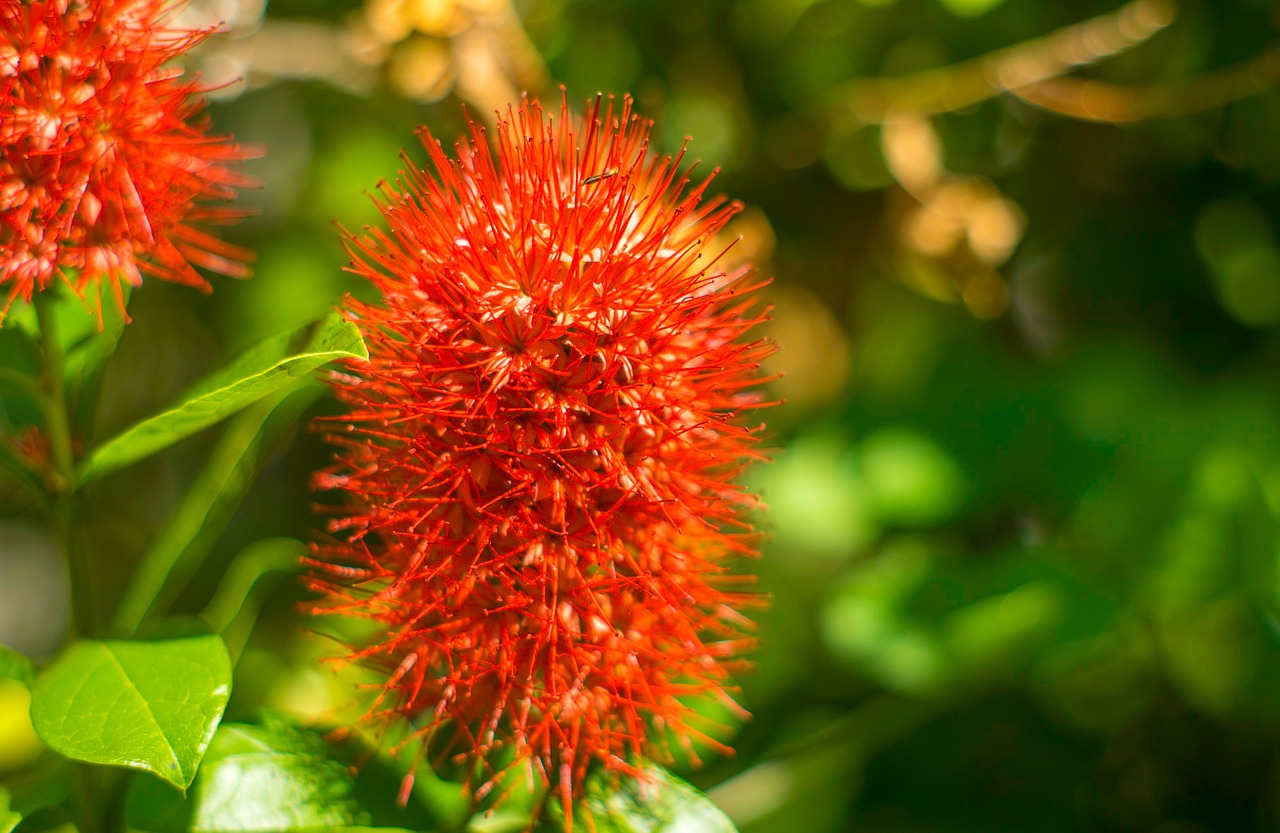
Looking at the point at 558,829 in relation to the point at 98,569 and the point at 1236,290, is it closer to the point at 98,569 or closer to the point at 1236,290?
the point at 1236,290

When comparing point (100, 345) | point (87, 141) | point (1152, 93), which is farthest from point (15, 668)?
point (1152, 93)

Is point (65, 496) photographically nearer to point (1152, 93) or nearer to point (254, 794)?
point (254, 794)

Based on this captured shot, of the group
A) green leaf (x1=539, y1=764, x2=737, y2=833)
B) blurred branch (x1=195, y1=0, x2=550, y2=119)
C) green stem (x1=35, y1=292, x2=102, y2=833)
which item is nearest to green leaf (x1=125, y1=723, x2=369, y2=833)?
green stem (x1=35, y1=292, x2=102, y2=833)

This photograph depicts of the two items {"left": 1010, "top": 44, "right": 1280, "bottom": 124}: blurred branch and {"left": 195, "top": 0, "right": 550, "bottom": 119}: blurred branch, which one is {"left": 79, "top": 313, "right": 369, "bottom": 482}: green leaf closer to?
{"left": 195, "top": 0, "right": 550, "bottom": 119}: blurred branch

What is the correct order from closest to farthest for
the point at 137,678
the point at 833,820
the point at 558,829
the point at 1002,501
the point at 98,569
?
the point at 137,678
the point at 558,829
the point at 833,820
the point at 1002,501
the point at 98,569

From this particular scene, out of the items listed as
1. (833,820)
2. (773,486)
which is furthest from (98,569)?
(833,820)

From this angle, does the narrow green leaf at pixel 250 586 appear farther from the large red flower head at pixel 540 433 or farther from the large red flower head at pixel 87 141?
the large red flower head at pixel 87 141

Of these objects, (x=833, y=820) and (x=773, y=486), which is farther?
(x=773, y=486)
